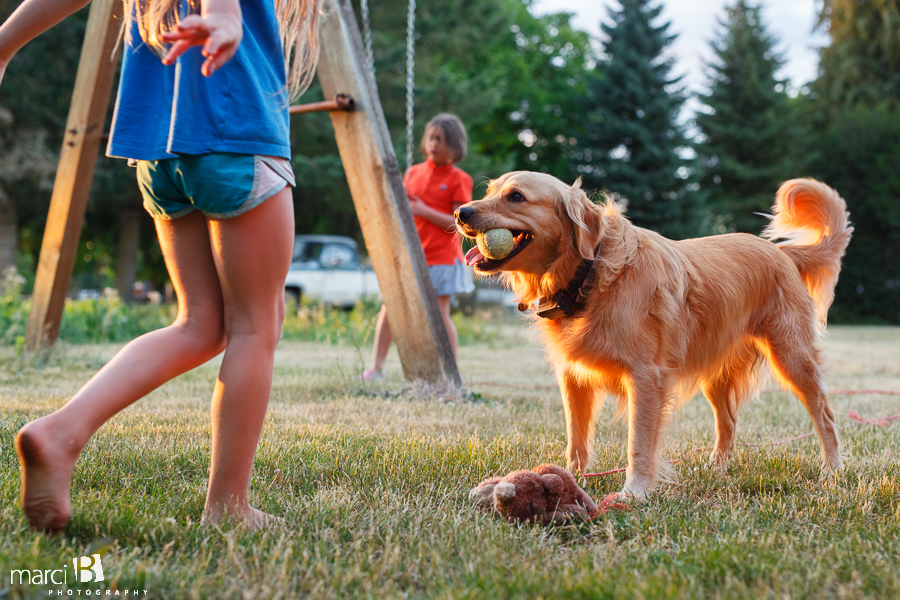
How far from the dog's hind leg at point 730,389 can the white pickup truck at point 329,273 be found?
42.4 feet

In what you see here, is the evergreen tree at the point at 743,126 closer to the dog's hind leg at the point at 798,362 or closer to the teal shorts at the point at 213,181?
the dog's hind leg at the point at 798,362

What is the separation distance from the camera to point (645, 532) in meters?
1.99

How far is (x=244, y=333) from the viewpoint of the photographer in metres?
1.83

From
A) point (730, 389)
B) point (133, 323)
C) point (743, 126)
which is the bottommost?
point (133, 323)

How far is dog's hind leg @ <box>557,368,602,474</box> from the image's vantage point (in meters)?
2.96

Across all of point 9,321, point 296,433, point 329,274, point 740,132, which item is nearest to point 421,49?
point 329,274

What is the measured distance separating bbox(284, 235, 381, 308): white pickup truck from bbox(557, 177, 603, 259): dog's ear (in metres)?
13.4

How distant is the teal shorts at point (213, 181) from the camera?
5.58 feet

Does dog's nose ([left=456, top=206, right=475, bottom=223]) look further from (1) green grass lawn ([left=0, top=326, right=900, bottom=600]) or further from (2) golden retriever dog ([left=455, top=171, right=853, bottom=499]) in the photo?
(1) green grass lawn ([left=0, top=326, right=900, bottom=600])

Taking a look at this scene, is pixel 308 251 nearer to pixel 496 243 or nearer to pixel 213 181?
pixel 496 243

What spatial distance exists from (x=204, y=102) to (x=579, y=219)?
155 cm

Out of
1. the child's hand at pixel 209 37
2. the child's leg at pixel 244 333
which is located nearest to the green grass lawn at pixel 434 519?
the child's leg at pixel 244 333

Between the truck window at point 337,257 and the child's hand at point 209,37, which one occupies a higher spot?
the child's hand at point 209,37

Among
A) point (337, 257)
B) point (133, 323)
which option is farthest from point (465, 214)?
point (337, 257)
